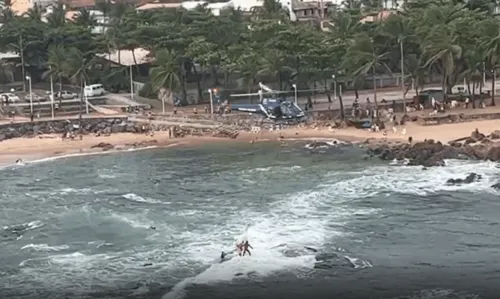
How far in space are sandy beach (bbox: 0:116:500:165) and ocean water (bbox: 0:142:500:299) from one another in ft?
14.1

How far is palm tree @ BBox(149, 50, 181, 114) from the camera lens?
63.4m

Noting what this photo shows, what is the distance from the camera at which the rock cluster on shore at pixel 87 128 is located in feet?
199

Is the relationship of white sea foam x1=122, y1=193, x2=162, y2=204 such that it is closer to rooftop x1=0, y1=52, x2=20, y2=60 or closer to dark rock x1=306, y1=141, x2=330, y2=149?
dark rock x1=306, y1=141, x2=330, y2=149

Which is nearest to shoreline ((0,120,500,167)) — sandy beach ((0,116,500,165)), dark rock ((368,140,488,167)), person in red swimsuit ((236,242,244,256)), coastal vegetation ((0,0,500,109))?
sandy beach ((0,116,500,165))

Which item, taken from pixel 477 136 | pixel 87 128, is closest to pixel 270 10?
pixel 87 128

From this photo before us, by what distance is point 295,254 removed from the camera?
2934 cm

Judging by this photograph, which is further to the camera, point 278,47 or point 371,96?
point 371,96

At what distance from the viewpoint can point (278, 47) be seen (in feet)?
210

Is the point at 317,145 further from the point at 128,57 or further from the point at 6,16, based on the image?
the point at 6,16

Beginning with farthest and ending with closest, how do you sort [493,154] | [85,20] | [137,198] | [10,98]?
1. [85,20]
2. [10,98]
3. [493,154]
4. [137,198]

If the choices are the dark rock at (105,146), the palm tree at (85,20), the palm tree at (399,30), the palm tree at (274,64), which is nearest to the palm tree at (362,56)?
the palm tree at (399,30)

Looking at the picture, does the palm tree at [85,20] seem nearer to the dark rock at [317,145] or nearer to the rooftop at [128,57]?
the rooftop at [128,57]

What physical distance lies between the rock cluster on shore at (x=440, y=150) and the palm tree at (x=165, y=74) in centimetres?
1962

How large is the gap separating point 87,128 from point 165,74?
24.0ft
